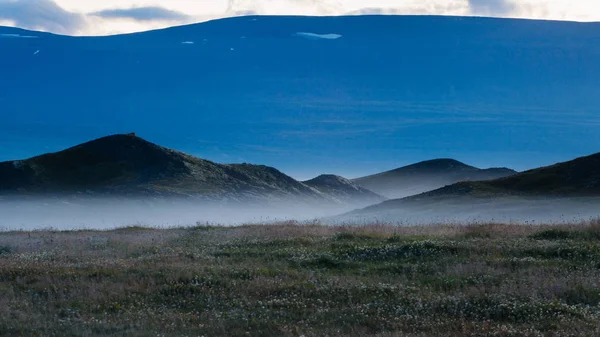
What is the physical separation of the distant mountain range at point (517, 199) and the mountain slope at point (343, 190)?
215 ft

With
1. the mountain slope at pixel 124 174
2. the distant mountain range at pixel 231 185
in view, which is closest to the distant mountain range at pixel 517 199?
the distant mountain range at pixel 231 185

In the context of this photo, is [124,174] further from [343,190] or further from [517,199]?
[343,190]

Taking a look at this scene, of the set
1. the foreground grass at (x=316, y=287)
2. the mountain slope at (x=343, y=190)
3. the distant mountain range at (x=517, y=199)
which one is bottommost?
the foreground grass at (x=316, y=287)

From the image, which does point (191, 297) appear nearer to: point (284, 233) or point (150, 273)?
point (150, 273)

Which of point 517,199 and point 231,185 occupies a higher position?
point 231,185

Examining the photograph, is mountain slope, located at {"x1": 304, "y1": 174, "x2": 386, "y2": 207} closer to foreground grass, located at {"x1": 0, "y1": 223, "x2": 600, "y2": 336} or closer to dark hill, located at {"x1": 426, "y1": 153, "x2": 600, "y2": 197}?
dark hill, located at {"x1": 426, "y1": 153, "x2": 600, "y2": 197}

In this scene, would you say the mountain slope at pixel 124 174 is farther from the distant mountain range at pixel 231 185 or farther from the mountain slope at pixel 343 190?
the mountain slope at pixel 343 190

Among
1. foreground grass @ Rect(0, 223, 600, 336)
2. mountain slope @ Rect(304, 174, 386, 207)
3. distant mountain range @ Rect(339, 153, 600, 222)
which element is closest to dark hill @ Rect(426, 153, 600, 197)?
distant mountain range @ Rect(339, 153, 600, 222)

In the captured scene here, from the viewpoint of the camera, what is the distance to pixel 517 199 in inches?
2788

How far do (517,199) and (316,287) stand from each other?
187 feet

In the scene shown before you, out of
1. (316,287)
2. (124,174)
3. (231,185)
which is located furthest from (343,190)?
(316,287)

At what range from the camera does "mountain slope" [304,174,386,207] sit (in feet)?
515

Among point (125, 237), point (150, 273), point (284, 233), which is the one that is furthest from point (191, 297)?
point (125, 237)

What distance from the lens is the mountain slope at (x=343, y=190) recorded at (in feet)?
515
